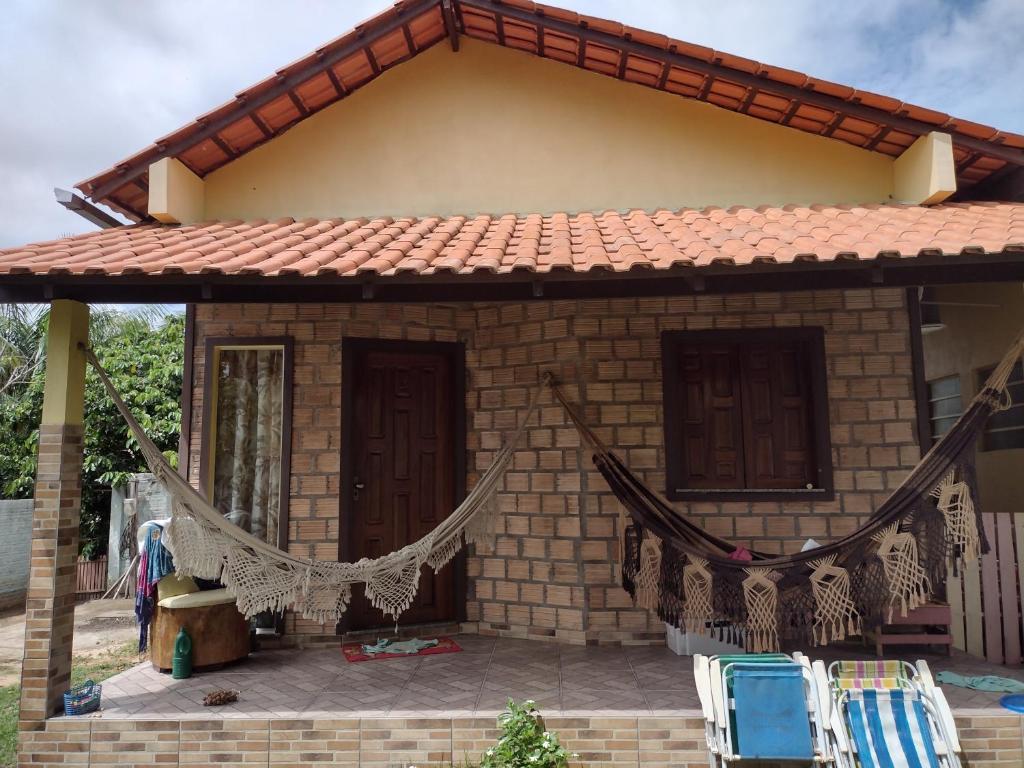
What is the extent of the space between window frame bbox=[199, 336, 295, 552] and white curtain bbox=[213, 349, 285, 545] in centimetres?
7

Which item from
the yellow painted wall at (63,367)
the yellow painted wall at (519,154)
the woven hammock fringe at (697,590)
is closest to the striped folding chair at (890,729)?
the woven hammock fringe at (697,590)

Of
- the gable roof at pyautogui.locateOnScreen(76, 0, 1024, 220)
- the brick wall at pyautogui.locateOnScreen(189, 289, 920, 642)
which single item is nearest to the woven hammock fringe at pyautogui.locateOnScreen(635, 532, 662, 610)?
the brick wall at pyautogui.locateOnScreen(189, 289, 920, 642)

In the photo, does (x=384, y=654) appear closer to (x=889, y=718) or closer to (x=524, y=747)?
(x=524, y=747)

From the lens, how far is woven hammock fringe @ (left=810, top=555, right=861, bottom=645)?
342 centimetres

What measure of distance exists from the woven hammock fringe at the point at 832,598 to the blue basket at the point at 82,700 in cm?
355

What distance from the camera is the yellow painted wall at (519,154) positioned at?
523cm

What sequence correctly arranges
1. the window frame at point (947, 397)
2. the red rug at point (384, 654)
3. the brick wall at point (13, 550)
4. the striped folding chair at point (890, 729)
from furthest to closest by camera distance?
1. the brick wall at point (13, 550)
2. the window frame at point (947, 397)
3. the red rug at point (384, 654)
4. the striped folding chair at point (890, 729)

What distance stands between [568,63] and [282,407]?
3.34 m

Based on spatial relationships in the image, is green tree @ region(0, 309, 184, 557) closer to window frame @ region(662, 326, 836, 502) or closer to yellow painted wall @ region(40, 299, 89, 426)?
yellow painted wall @ region(40, 299, 89, 426)

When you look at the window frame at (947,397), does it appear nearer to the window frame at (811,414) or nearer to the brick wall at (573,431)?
the brick wall at (573,431)

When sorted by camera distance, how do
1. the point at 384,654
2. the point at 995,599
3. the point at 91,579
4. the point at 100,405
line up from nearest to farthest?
the point at 995,599
the point at 384,654
the point at 91,579
the point at 100,405

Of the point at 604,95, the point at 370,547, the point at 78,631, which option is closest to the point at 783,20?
the point at 604,95

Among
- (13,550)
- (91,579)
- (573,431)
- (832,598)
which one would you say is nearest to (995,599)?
(832,598)

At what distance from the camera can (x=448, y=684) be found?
12.8ft
